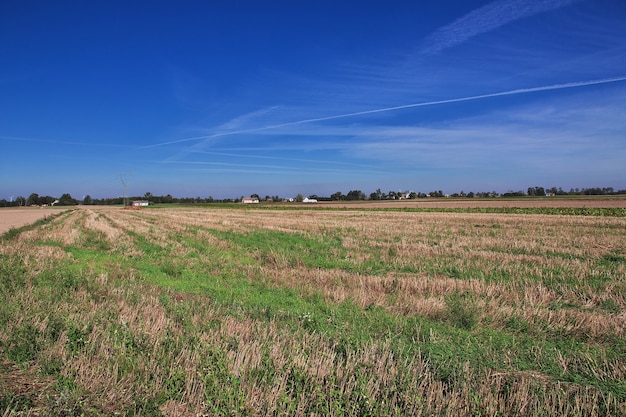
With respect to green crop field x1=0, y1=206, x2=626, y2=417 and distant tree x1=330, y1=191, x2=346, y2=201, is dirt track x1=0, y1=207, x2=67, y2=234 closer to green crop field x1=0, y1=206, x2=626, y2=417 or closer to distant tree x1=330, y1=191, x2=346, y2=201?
green crop field x1=0, y1=206, x2=626, y2=417

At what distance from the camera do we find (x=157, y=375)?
12.5ft

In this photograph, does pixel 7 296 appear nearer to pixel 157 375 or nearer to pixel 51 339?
pixel 51 339

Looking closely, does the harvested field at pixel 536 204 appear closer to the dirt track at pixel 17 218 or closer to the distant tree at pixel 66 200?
the dirt track at pixel 17 218

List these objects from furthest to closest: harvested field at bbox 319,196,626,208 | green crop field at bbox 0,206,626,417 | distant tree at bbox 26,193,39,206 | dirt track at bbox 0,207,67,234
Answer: distant tree at bbox 26,193,39,206 → harvested field at bbox 319,196,626,208 → dirt track at bbox 0,207,67,234 → green crop field at bbox 0,206,626,417

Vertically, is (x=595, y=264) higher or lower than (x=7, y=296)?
lower

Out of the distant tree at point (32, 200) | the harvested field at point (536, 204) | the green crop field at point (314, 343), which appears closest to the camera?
the green crop field at point (314, 343)

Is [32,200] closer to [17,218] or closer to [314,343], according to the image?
[17,218]

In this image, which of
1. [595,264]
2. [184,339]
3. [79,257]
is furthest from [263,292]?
[595,264]

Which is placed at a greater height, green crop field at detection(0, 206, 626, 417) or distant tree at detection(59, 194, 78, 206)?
distant tree at detection(59, 194, 78, 206)

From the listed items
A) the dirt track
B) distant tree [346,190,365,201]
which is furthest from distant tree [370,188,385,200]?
the dirt track

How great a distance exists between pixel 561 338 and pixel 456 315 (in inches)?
64.1

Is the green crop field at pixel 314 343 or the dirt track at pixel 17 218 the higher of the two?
the dirt track at pixel 17 218

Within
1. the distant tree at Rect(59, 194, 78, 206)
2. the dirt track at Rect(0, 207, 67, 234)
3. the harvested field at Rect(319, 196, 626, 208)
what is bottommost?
the harvested field at Rect(319, 196, 626, 208)

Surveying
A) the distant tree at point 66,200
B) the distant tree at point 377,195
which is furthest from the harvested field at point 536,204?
the distant tree at point 66,200
